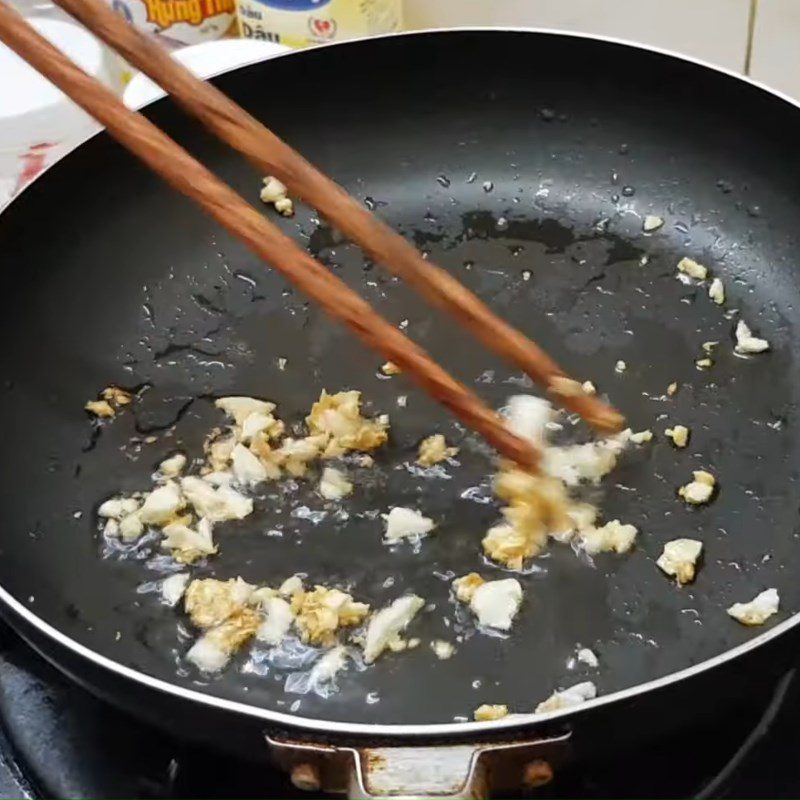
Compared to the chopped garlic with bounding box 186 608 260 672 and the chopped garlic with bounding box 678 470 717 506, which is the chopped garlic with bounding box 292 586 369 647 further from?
the chopped garlic with bounding box 678 470 717 506

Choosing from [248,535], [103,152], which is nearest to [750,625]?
[248,535]

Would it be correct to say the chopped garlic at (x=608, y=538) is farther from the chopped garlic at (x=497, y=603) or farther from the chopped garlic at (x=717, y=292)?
the chopped garlic at (x=717, y=292)

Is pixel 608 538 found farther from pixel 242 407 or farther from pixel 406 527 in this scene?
pixel 242 407

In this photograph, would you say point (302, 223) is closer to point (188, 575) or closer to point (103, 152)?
point (103, 152)

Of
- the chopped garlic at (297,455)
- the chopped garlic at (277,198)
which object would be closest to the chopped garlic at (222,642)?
the chopped garlic at (297,455)

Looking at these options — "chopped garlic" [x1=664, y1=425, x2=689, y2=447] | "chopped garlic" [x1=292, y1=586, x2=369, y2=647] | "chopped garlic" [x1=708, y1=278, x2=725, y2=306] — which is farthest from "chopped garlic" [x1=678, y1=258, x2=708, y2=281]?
"chopped garlic" [x1=292, y1=586, x2=369, y2=647]
